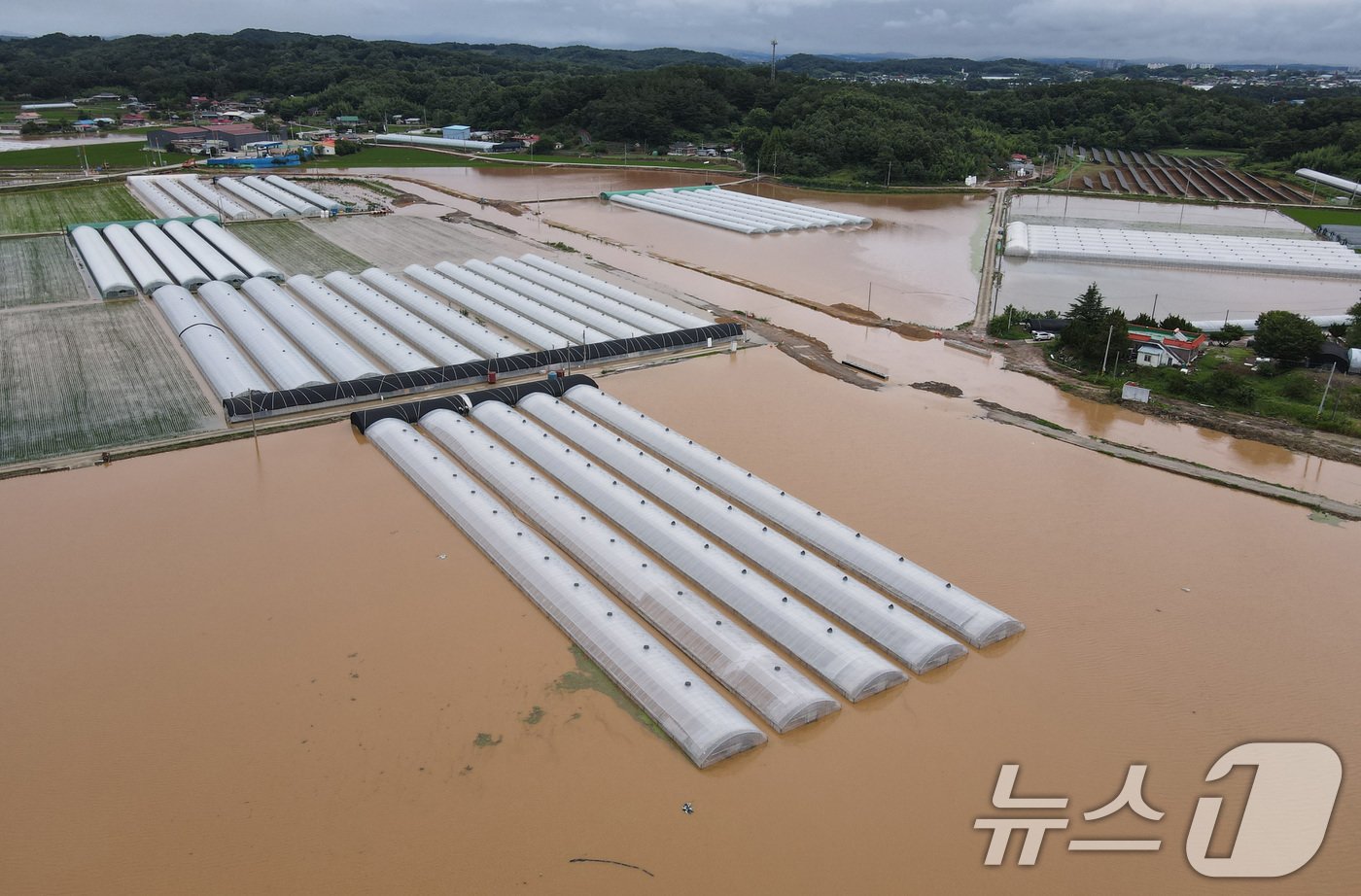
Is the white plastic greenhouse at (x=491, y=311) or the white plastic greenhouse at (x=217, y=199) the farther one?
the white plastic greenhouse at (x=217, y=199)

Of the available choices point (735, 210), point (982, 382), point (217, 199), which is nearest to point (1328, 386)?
point (982, 382)

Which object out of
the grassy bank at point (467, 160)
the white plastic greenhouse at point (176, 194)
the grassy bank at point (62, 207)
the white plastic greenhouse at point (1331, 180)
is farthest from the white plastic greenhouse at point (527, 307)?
the white plastic greenhouse at point (1331, 180)

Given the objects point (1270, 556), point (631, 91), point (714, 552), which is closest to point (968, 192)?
point (631, 91)

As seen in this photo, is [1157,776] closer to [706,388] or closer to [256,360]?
[706,388]

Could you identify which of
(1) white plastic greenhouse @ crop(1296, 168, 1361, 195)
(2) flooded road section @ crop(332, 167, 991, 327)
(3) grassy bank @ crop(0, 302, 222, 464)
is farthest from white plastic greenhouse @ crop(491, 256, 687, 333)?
(1) white plastic greenhouse @ crop(1296, 168, 1361, 195)

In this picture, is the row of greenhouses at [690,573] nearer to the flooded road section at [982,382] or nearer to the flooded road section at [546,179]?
the flooded road section at [982,382]

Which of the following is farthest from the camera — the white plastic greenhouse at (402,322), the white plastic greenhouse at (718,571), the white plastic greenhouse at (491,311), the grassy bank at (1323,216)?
the grassy bank at (1323,216)

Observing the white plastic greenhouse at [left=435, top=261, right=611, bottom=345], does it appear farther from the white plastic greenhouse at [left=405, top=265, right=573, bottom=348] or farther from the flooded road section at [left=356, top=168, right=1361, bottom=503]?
the flooded road section at [left=356, top=168, right=1361, bottom=503]
